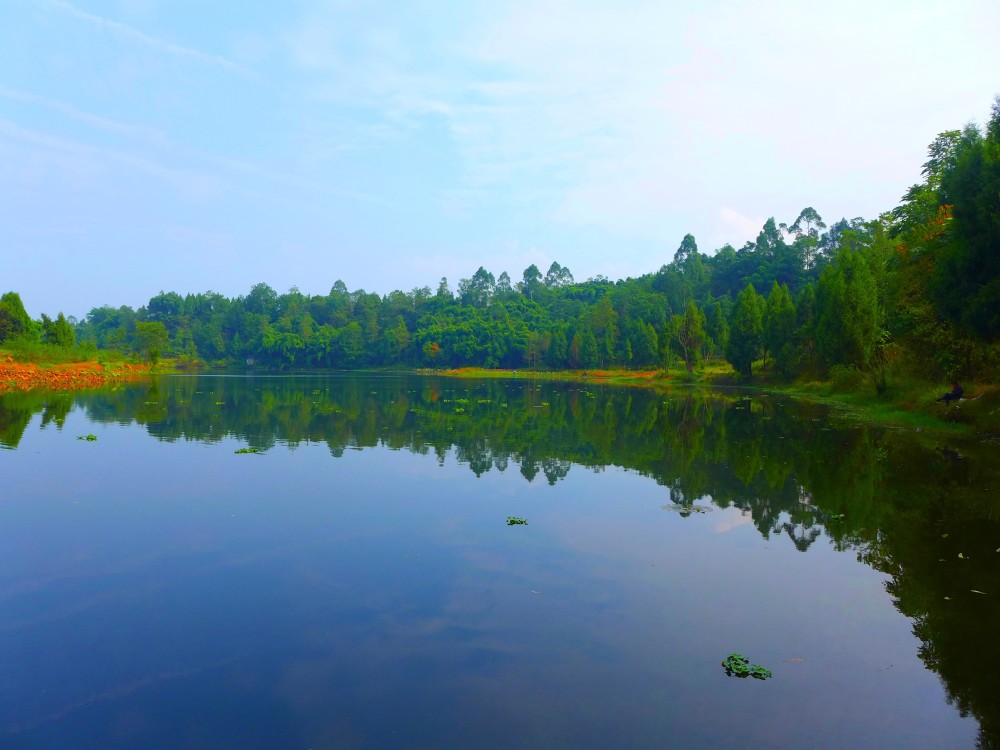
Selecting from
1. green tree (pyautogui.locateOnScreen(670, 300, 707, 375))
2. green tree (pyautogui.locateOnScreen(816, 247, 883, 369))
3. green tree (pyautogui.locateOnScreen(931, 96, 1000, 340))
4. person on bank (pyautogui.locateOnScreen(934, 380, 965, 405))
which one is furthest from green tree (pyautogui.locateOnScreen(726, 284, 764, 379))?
green tree (pyautogui.locateOnScreen(931, 96, 1000, 340))

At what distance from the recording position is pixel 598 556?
11828mm

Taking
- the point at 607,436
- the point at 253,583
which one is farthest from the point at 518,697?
the point at 607,436

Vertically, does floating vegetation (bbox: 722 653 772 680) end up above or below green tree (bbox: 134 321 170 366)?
below

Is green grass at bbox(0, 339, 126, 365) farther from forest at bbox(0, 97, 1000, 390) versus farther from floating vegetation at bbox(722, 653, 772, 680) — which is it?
floating vegetation at bbox(722, 653, 772, 680)

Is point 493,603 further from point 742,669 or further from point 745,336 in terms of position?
point 745,336

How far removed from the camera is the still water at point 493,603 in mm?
6539

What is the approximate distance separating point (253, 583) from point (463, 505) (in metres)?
6.08

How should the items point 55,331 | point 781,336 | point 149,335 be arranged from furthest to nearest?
point 149,335, point 55,331, point 781,336

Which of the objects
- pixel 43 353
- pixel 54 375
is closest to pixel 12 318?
pixel 43 353

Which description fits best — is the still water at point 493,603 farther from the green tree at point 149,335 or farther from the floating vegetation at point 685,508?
the green tree at point 149,335

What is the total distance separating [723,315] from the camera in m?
90.8

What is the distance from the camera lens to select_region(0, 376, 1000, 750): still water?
654 centimetres

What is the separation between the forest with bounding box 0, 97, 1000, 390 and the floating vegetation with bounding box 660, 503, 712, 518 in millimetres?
13156

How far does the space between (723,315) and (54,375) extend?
7881 centimetres
